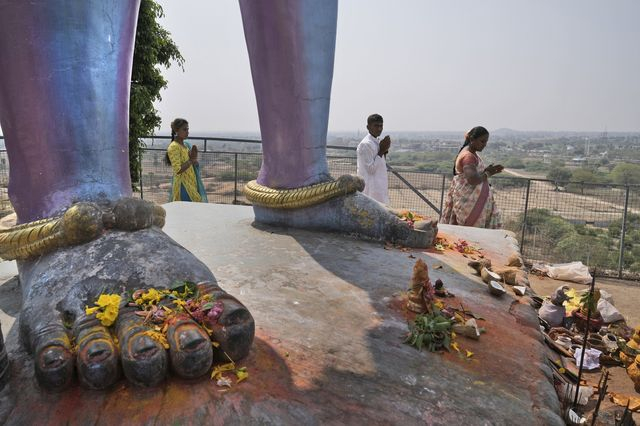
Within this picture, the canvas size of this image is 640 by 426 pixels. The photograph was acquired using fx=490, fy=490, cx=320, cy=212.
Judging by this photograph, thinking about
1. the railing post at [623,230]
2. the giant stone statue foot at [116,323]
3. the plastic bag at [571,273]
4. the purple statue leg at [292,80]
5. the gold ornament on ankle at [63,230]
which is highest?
the purple statue leg at [292,80]

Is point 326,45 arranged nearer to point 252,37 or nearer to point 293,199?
point 252,37

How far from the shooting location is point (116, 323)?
1.40 metres

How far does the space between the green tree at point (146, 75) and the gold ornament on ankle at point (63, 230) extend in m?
5.50

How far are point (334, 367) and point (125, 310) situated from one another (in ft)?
2.10

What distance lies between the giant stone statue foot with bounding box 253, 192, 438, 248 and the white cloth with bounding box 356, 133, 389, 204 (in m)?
1.47

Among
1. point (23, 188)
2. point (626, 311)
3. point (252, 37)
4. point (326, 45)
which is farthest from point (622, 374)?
point (23, 188)

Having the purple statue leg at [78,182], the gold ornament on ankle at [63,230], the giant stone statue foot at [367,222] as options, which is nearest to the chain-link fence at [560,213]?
the giant stone statue foot at [367,222]

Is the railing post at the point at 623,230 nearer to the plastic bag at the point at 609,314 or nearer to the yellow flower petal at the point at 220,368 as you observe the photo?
the plastic bag at the point at 609,314

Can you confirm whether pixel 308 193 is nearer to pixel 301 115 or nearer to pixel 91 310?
pixel 301 115

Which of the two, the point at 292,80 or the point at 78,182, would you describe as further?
the point at 292,80

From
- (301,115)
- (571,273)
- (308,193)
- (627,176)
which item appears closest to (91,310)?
(308,193)

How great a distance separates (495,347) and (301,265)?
1013 mm

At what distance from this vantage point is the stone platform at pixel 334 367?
3.98 feet

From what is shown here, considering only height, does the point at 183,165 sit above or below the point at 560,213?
above
